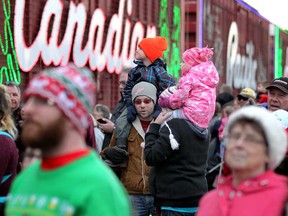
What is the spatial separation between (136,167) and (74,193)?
12.8 ft

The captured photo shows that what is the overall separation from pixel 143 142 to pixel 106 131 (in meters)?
0.79

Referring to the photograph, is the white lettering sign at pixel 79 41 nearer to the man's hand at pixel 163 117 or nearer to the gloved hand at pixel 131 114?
the gloved hand at pixel 131 114

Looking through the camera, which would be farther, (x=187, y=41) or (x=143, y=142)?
(x=187, y=41)

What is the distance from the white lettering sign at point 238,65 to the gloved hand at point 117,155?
22.4 m

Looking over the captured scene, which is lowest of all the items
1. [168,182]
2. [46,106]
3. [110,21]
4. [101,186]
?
[168,182]

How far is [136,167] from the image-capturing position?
→ 709 cm

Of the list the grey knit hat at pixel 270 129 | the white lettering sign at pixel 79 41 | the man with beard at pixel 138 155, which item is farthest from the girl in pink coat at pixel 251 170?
the white lettering sign at pixel 79 41

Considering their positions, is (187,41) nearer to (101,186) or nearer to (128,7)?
(128,7)

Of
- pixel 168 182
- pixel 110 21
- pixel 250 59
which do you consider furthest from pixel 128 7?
pixel 250 59

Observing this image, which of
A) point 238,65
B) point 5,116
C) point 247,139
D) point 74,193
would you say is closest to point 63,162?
point 74,193

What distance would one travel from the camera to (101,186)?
3229mm

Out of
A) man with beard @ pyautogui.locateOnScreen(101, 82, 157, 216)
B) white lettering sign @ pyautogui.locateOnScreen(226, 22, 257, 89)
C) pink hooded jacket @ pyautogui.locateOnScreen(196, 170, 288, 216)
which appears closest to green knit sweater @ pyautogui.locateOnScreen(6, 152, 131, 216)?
pink hooded jacket @ pyautogui.locateOnScreen(196, 170, 288, 216)

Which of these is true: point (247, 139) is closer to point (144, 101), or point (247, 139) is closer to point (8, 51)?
point (144, 101)

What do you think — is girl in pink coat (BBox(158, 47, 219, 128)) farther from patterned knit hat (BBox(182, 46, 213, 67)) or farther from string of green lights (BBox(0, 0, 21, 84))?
string of green lights (BBox(0, 0, 21, 84))
